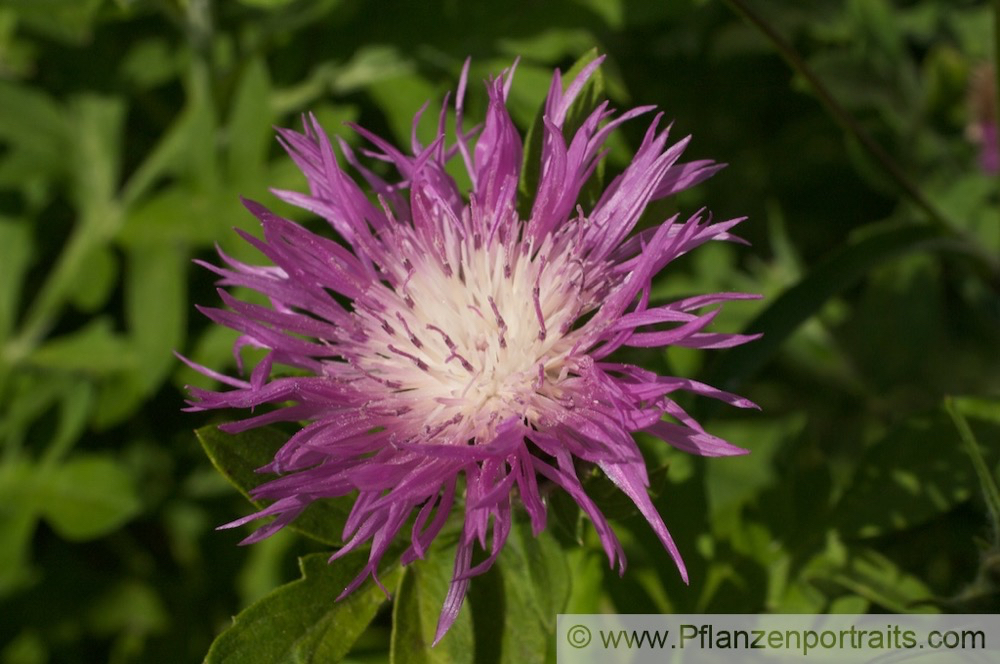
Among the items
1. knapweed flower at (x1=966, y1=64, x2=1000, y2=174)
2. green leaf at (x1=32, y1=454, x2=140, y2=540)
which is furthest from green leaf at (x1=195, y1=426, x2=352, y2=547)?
knapweed flower at (x1=966, y1=64, x2=1000, y2=174)

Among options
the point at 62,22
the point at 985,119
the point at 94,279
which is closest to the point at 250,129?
the point at 94,279

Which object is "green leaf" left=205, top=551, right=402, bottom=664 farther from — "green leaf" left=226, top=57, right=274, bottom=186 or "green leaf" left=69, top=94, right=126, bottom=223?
"green leaf" left=69, top=94, right=126, bottom=223

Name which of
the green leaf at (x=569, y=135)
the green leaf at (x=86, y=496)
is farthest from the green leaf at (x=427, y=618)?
the green leaf at (x=86, y=496)

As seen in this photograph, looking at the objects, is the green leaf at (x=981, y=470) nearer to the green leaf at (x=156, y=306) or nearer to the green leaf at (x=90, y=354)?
the green leaf at (x=156, y=306)

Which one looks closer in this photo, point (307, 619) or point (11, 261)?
point (307, 619)

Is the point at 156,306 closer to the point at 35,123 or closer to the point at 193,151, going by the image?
the point at 193,151

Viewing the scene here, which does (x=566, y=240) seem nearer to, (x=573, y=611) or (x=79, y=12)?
(x=573, y=611)
